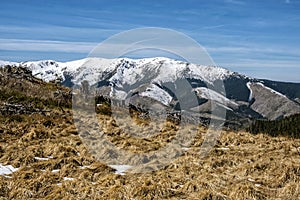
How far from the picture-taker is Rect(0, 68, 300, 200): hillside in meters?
10.2

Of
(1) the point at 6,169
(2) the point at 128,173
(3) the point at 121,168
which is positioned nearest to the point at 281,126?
(3) the point at 121,168

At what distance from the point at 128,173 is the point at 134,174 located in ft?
0.87

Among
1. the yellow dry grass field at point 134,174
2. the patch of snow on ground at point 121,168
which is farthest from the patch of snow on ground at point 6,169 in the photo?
the patch of snow on ground at point 121,168

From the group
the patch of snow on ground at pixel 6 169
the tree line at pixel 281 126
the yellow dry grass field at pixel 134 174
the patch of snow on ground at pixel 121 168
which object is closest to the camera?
the yellow dry grass field at pixel 134 174

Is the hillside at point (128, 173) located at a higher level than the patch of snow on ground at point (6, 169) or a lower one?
higher

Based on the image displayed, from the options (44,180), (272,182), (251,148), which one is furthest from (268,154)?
(44,180)

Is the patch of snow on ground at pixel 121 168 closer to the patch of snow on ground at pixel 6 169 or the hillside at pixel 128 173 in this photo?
the hillside at pixel 128 173

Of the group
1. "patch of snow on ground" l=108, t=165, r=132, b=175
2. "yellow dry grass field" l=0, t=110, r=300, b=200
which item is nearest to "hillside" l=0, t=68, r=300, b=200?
"yellow dry grass field" l=0, t=110, r=300, b=200

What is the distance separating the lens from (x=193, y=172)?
1259cm

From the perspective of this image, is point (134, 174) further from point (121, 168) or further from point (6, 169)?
point (6, 169)

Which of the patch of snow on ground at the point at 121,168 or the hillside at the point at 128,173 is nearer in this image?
the hillside at the point at 128,173

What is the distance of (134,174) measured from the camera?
12.4 meters

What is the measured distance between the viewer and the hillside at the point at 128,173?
10.2m

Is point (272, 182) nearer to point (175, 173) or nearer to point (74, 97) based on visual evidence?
point (175, 173)
